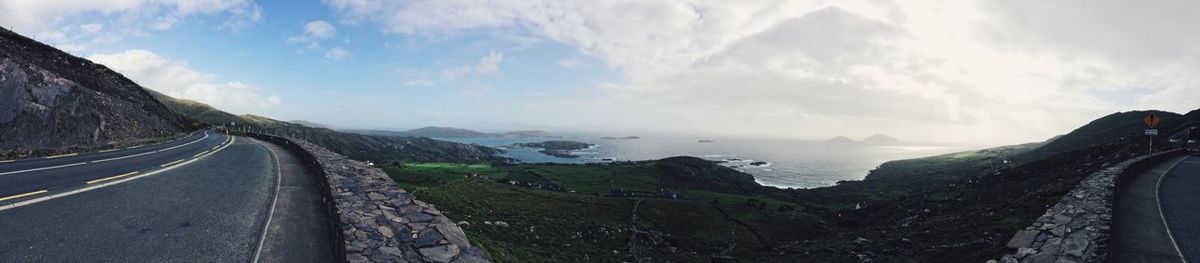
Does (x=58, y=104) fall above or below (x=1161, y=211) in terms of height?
above

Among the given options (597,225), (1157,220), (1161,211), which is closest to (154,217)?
(1157,220)

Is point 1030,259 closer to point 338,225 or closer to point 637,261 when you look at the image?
point 338,225

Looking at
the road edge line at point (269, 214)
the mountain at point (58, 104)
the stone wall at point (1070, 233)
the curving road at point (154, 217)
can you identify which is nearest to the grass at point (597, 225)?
the road edge line at point (269, 214)

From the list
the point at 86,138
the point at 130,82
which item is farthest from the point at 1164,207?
the point at 130,82

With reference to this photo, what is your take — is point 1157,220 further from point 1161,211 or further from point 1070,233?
point 1070,233

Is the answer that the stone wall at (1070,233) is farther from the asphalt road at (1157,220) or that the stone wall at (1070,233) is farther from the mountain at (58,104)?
the mountain at (58,104)

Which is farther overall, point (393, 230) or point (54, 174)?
point (54, 174)

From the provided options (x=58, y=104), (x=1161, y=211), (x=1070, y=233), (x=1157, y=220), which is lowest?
(x=1070, y=233)

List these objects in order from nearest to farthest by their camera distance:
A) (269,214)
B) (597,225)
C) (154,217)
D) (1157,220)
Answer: (154,217) < (269,214) < (1157,220) < (597,225)

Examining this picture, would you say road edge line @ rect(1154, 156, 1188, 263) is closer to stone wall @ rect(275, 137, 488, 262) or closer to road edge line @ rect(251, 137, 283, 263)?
stone wall @ rect(275, 137, 488, 262)
